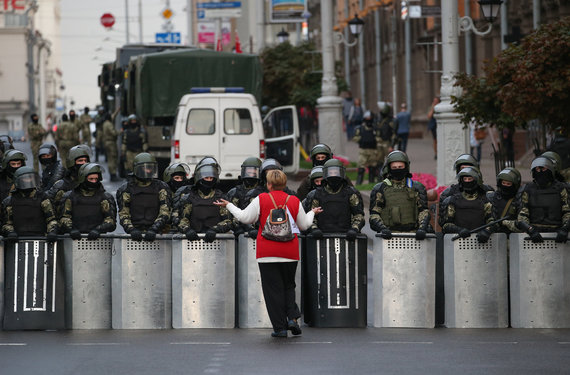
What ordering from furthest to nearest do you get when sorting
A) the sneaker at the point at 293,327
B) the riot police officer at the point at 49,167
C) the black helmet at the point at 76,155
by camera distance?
the riot police officer at the point at 49,167
the black helmet at the point at 76,155
the sneaker at the point at 293,327

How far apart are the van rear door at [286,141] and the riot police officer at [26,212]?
1810 cm

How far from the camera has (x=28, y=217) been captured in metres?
12.2

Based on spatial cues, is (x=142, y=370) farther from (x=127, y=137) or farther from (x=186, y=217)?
(x=127, y=137)

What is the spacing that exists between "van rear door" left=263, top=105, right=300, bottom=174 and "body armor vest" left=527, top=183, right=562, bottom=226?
18.4 meters

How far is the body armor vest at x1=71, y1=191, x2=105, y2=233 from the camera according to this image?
12.3m

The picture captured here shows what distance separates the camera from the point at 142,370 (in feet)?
32.0

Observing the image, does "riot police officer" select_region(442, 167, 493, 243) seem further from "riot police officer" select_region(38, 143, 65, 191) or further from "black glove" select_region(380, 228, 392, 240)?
"riot police officer" select_region(38, 143, 65, 191)

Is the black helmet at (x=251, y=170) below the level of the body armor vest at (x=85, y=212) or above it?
above

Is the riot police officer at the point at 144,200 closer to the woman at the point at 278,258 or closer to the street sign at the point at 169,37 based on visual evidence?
the woman at the point at 278,258

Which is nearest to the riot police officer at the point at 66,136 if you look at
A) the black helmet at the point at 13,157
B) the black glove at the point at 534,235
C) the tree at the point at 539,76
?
the tree at the point at 539,76

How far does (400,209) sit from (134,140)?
18.8 meters

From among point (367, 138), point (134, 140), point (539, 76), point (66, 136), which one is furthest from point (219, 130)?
point (539, 76)

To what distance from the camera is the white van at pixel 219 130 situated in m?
27.8

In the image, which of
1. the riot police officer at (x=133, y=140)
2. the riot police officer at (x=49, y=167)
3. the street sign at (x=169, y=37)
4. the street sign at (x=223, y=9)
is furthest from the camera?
the street sign at (x=169, y=37)
